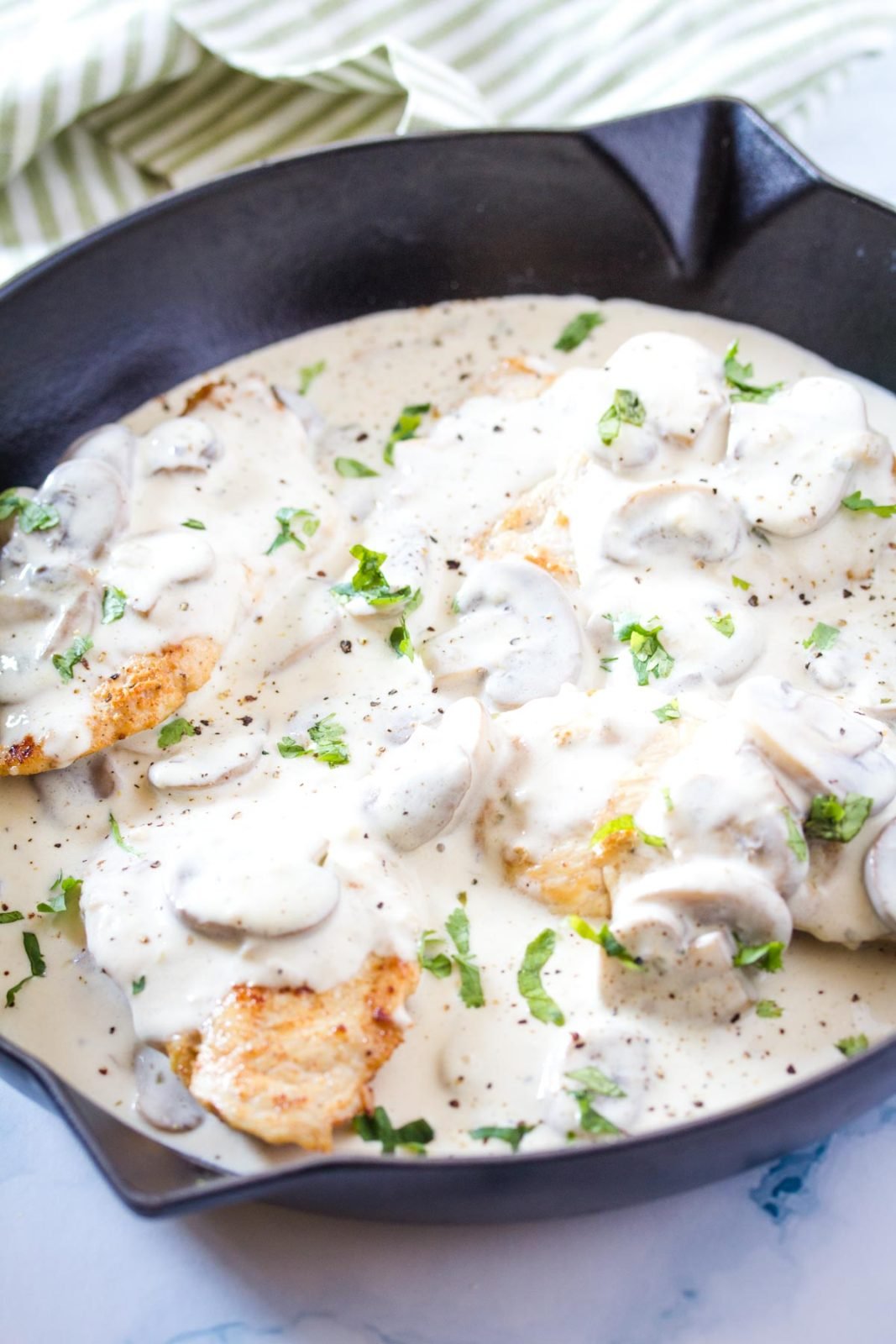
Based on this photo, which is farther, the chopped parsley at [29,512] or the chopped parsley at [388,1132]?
the chopped parsley at [29,512]

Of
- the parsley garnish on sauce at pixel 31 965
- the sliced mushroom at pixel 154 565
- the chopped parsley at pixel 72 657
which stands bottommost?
the parsley garnish on sauce at pixel 31 965

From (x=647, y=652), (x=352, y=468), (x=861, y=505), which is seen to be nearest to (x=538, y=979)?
(x=647, y=652)

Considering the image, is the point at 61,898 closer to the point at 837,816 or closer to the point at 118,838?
the point at 118,838

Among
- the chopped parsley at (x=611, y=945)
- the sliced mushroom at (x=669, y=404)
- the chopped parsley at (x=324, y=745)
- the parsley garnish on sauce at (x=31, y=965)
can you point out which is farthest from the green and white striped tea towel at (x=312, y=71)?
the chopped parsley at (x=611, y=945)

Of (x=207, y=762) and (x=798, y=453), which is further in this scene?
(x=798, y=453)

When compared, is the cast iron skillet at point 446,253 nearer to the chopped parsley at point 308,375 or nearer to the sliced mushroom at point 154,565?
the chopped parsley at point 308,375

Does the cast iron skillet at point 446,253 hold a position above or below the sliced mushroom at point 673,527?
above

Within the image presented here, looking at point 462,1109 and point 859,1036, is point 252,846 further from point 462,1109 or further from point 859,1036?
point 859,1036

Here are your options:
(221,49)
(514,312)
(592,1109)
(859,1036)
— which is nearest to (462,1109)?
(592,1109)
